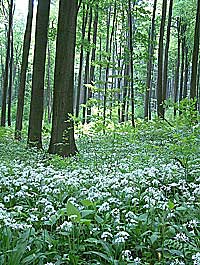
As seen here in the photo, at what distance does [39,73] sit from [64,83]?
2095mm

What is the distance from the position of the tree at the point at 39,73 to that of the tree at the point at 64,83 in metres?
1.87

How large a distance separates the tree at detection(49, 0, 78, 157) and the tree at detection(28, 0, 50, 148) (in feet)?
6.15

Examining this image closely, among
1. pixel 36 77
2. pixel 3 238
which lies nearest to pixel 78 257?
pixel 3 238

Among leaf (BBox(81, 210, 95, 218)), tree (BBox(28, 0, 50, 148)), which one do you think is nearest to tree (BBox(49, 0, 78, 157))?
tree (BBox(28, 0, 50, 148))

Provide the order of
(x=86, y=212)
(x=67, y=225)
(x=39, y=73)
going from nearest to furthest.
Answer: (x=67, y=225) < (x=86, y=212) < (x=39, y=73)

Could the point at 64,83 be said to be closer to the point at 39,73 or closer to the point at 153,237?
the point at 39,73

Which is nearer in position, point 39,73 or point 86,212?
point 86,212

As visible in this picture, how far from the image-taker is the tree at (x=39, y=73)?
36.4 ft

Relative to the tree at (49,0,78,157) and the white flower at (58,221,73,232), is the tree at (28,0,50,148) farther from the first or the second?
the white flower at (58,221,73,232)

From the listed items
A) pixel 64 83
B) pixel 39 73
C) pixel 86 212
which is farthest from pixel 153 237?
pixel 39 73

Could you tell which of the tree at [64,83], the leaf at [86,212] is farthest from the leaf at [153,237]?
the tree at [64,83]

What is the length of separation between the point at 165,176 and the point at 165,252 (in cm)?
185

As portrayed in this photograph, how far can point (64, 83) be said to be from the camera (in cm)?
923

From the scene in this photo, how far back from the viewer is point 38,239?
330 cm
